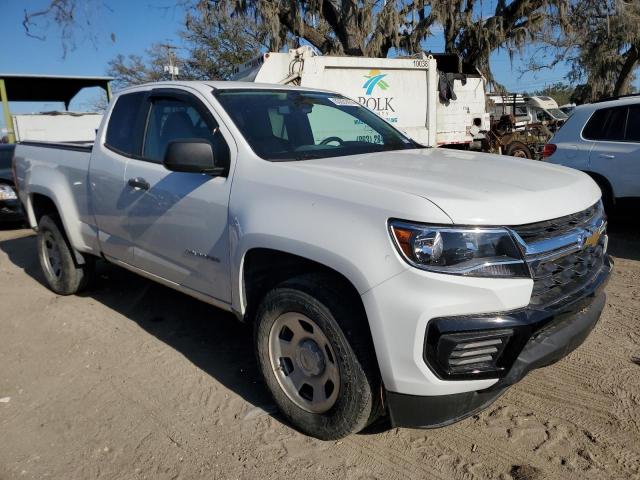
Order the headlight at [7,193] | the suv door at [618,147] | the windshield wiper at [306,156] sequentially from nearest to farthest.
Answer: the windshield wiper at [306,156]
the suv door at [618,147]
the headlight at [7,193]

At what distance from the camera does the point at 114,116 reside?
4.47 metres

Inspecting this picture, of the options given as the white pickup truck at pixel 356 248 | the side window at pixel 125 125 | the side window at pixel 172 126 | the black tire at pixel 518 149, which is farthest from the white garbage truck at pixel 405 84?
the white pickup truck at pixel 356 248

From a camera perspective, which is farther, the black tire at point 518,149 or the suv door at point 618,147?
the black tire at point 518,149

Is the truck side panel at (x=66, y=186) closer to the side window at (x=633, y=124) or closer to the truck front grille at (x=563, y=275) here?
the truck front grille at (x=563, y=275)

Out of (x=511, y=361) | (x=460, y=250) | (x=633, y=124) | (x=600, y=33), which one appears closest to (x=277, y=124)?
(x=460, y=250)

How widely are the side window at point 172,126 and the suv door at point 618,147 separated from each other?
4.98 meters

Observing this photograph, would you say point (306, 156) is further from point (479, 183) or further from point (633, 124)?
point (633, 124)

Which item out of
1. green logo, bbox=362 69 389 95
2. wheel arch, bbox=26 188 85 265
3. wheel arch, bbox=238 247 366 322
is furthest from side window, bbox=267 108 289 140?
green logo, bbox=362 69 389 95

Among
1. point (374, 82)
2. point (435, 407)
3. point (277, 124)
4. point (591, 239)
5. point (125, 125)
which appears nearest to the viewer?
point (435, 407)

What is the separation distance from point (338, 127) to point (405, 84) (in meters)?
7.90

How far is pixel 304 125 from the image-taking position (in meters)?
3.75

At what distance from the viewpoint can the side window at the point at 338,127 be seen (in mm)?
3791

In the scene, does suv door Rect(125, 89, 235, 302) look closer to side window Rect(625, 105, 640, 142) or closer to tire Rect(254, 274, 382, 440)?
tire Rect(254, 274, 382, 440)

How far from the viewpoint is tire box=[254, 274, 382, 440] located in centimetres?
251
